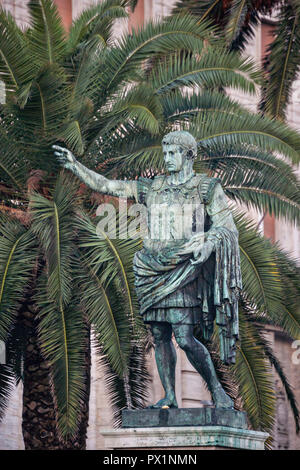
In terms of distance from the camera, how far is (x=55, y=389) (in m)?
13.7

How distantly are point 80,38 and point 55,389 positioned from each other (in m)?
4.98

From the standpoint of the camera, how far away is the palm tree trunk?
1526 centimetres

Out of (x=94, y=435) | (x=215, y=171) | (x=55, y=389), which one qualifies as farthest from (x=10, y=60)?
(x=94, y=435)

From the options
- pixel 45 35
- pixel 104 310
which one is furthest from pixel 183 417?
pixel 45 35

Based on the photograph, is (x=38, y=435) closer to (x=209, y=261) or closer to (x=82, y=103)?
(x=82, y=103)

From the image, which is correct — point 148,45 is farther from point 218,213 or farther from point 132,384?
point 218,213

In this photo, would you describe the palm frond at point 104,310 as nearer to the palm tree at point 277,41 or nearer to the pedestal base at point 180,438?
the pedestal base at point 180,438

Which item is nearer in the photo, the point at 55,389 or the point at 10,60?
the point at 55,389

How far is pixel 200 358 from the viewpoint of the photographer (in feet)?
29.5

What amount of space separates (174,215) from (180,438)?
1.75 metres

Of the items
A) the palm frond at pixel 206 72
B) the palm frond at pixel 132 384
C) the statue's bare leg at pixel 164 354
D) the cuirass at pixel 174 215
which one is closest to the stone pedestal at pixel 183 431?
the statue's bare leg at pixel 164 354

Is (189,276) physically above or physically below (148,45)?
below

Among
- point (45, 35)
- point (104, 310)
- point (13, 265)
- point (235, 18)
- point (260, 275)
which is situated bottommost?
point (104, 310)

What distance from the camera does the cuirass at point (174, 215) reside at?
29.9 feet
